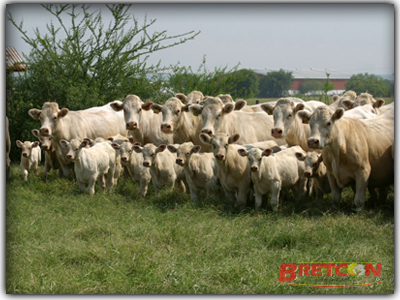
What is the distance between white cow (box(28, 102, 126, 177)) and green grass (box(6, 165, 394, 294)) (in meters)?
2.10

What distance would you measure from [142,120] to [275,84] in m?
3.09

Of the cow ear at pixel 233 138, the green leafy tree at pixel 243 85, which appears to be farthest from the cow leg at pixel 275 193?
the green leafy tree at pixel 243 85

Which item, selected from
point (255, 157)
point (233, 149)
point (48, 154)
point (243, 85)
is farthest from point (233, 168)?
point (243, 85)

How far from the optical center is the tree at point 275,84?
35.6ft

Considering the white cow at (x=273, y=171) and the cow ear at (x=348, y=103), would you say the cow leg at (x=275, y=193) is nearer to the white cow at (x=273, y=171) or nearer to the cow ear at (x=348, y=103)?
the white cow at (x=273, y=171)

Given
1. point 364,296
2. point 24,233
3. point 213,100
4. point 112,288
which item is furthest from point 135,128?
point 364,296

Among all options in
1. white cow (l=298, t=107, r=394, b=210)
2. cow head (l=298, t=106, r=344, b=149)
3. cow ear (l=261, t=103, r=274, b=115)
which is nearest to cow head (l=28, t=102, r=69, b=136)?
cow ear (l=261, t=103, r=274, b=115)

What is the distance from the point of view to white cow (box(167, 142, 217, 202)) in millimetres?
9703

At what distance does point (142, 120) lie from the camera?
12.2 meters

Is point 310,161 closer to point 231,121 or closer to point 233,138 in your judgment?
point 233,138

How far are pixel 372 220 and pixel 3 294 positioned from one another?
17.3 feet

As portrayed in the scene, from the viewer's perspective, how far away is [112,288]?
556 cm

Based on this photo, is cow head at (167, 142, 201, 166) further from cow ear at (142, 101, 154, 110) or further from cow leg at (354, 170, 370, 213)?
cow leg at (354, 170, 370, 213)

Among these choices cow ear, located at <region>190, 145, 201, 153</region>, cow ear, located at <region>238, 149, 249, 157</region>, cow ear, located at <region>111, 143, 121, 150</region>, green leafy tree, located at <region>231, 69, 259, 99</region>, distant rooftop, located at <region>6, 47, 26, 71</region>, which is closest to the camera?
distant rooftop, located at <region>6, 47, 26, 71</region>
